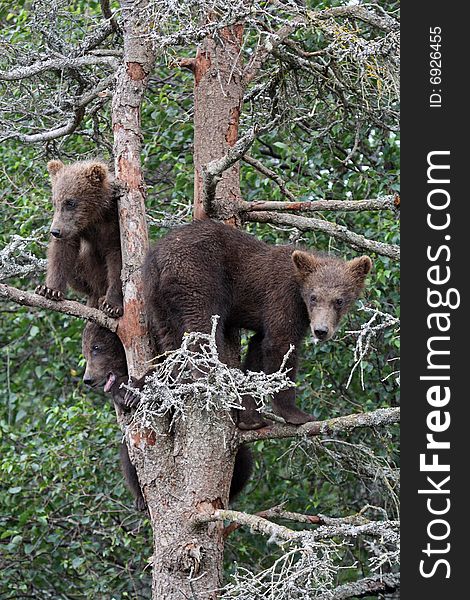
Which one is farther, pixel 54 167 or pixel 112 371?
pixel 54 167

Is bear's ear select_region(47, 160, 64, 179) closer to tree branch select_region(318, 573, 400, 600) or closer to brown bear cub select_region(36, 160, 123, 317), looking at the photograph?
brown bear cub select_region(36, 160, 123, 317)

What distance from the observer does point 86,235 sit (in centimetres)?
673

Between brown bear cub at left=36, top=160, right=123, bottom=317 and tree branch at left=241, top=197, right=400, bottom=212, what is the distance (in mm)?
859

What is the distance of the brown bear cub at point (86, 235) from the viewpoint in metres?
6.54

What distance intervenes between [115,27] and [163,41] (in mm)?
1858

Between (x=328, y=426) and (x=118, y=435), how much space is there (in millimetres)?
3256

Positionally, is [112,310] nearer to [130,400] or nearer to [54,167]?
[130,400]

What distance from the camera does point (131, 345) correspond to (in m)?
6.09

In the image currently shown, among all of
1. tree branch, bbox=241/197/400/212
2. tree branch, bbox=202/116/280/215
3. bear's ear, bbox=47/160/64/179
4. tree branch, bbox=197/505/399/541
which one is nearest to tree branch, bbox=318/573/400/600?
tree branch, bbox=197/505/399/541

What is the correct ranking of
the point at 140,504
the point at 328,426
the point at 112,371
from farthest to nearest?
the point at 112,371 < the point at 140,504 < the point at 328,426

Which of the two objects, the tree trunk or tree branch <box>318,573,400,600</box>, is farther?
the tree trunk

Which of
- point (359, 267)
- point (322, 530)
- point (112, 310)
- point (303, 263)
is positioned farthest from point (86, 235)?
point (322, 530)

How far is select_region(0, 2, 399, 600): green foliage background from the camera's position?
796 centimetres

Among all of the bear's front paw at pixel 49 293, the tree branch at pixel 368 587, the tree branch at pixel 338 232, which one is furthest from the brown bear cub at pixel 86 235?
the tree branch at pixel 368 587
